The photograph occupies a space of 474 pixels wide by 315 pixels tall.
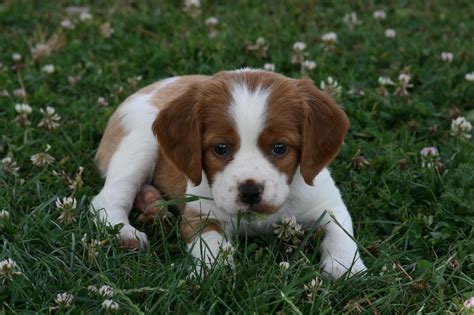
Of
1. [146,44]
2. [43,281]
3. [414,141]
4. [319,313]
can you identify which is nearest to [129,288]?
[43,281]

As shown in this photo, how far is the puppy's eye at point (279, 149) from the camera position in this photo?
4975mm

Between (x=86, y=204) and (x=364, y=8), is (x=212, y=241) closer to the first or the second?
Result: (x=86, y=204)

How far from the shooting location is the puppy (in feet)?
16.0

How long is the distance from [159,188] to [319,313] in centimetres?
218

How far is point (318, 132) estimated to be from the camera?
202 inches

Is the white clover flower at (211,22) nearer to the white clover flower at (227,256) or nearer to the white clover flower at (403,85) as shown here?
the white clover flower at (403,85)

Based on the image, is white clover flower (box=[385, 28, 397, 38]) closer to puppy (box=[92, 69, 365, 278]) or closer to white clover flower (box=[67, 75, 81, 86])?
white clover flower (box=[67, 75, 81, 86])

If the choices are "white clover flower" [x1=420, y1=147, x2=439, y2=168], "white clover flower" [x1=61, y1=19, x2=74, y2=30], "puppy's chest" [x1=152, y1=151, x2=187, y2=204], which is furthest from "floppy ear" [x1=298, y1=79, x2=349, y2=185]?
"white clover flower" [x1=61, y1=19, x2=74, y2=30]

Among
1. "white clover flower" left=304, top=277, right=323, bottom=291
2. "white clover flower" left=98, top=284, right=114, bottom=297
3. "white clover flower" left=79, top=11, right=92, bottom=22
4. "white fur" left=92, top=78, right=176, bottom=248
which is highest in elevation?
"white clover flower" left=304, top=277, right=323, bottom=291

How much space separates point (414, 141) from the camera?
6812 millimetres

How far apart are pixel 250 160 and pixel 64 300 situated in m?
1.33

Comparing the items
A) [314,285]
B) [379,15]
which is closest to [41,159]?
[314,285]

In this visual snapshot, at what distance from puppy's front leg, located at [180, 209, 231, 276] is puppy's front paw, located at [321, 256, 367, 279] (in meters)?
0.62

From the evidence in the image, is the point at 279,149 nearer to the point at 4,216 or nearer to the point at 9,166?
the point at 4,216
